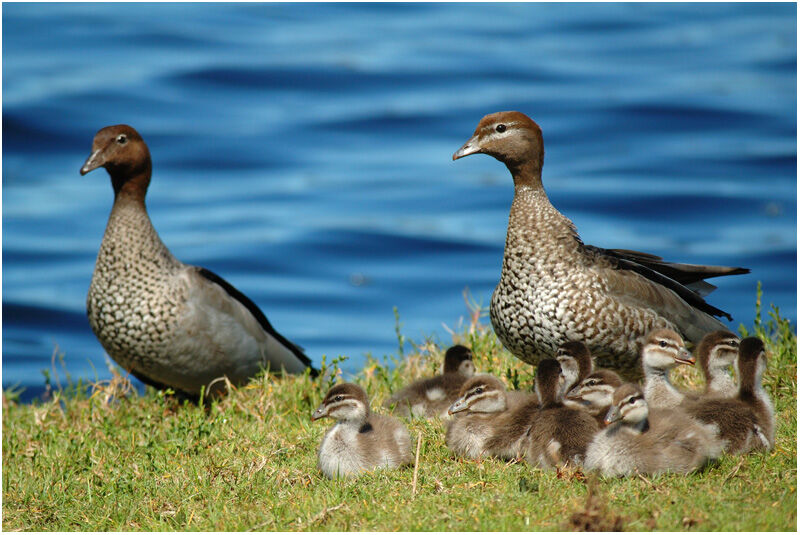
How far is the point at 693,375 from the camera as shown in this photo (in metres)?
7.27

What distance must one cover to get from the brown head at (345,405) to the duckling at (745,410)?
1.71 meters

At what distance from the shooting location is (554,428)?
5.53 metres

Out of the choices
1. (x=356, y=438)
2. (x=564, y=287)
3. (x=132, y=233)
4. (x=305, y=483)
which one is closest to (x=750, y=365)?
(x=564, y=287)

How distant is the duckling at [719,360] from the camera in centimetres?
618

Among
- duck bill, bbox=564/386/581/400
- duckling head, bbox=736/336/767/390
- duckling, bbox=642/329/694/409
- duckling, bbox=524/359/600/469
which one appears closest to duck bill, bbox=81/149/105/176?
duckling, bbox=524/359/600/469

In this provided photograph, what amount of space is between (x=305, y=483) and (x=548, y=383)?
4.43 feet

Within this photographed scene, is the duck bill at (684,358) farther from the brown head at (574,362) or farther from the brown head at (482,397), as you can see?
the brown head at (482,397)

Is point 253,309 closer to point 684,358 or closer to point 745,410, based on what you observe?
point 684,358

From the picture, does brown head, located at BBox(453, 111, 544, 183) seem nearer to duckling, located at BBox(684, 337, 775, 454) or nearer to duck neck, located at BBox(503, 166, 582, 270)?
duck neck, located at BBox(503, 166, 582, 270)

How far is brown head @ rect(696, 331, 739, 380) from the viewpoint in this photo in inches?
243

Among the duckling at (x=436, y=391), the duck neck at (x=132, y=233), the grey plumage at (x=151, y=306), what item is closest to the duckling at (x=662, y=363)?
the duckling at (x=436, y=391)

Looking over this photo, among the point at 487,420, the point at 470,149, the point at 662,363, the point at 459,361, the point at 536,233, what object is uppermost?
the point at 470,149

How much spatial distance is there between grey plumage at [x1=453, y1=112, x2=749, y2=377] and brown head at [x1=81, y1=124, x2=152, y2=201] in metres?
3.09

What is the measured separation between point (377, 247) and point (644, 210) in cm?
448
